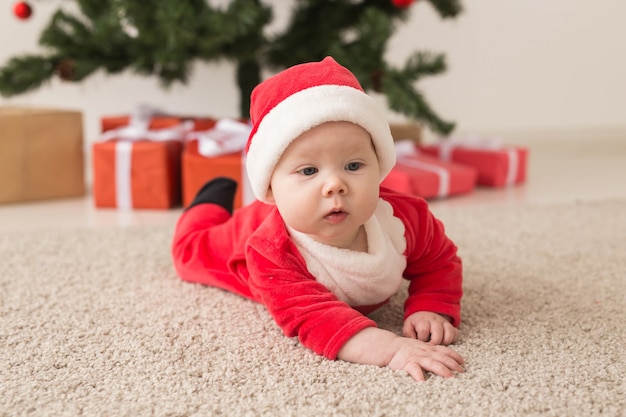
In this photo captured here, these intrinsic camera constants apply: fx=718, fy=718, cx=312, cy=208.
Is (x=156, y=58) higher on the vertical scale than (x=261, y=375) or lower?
higher

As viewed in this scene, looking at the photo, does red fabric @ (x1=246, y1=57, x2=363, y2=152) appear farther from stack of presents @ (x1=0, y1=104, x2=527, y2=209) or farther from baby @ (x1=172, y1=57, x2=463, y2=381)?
stack of presents @ (x1=0, y1=104, x2=527, y2=209)

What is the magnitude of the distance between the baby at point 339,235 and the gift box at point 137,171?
77 cm

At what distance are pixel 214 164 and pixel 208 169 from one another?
2cm

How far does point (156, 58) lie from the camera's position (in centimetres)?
158

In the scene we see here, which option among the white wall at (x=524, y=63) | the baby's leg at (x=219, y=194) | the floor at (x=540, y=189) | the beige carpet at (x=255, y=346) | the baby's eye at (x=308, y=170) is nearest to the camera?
the beige carpet at (x=255, y=346)

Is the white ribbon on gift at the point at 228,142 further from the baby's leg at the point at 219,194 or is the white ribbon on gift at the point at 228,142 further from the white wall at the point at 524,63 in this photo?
the white wall at the point at 524,63

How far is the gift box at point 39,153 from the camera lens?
168cm

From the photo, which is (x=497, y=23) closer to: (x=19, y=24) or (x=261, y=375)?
(x=19, y=24)

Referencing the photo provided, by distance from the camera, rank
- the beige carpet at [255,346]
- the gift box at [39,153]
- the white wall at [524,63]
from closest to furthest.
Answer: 1. the beige carpet at [255,346]
2. the gift box at [39,153]
3. the white wall at [524,63]

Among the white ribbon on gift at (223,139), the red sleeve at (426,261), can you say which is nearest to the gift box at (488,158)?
the white ribbon on gift at (223,139)

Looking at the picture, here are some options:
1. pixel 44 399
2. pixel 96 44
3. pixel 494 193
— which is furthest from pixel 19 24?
pixel 44 399

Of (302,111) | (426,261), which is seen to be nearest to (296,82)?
(302,111)

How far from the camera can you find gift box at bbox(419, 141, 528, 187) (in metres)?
1.93

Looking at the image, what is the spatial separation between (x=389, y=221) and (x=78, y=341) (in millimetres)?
395
